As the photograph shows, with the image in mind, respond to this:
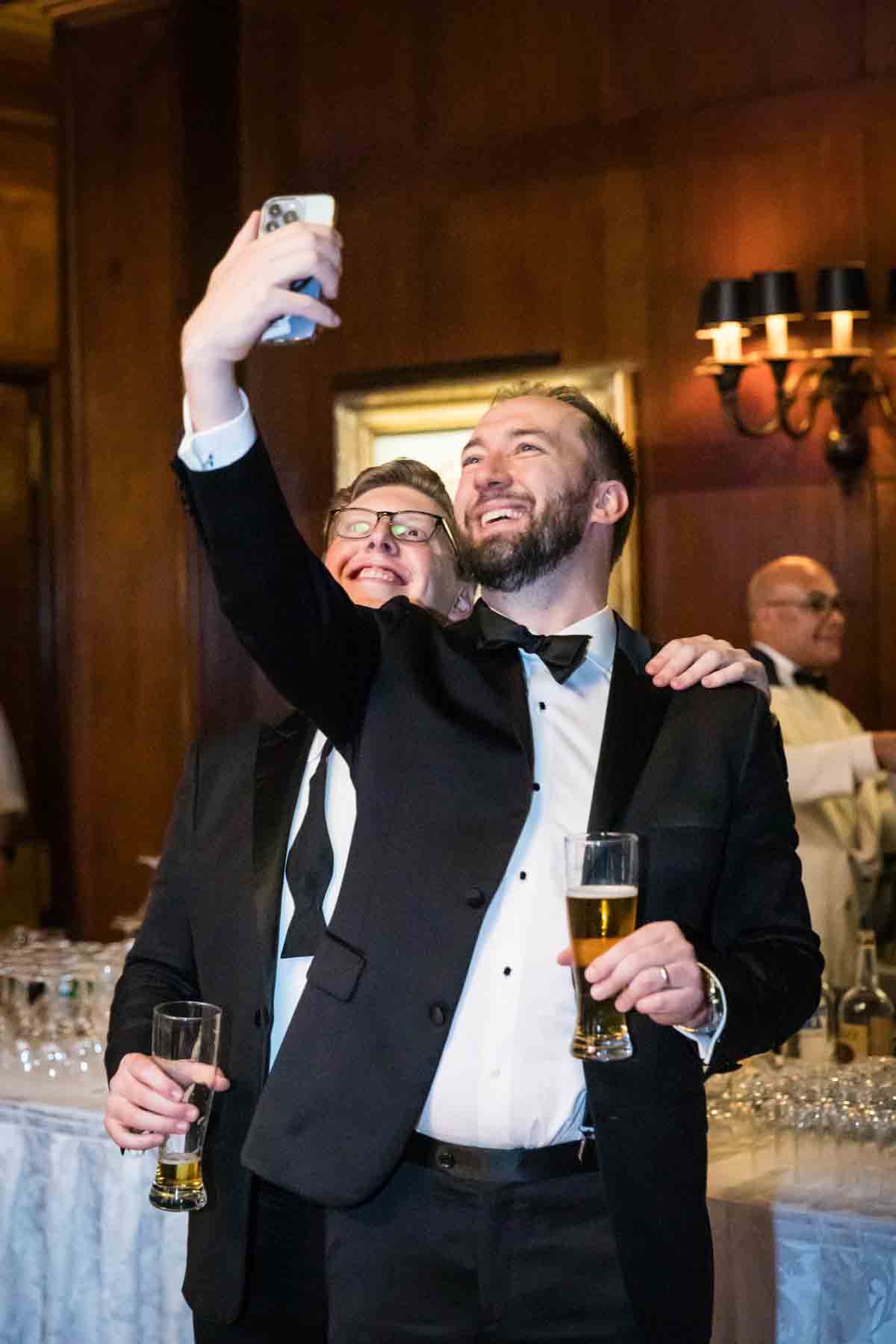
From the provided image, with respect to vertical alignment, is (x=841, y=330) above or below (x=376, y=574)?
above

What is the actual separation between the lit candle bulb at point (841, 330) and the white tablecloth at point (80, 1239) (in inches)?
116

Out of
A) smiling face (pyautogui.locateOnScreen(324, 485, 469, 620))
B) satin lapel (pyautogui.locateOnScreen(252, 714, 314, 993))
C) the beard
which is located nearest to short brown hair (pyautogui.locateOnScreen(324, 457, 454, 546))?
smiling face (pyautogui.locateOnScreen(324, 485, 469, 620))

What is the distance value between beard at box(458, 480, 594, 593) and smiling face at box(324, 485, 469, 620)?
1.90 ft

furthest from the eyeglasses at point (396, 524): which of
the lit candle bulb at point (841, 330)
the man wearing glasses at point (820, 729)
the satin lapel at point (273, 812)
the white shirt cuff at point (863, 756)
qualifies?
the lit candle bulb at point (841, 330)

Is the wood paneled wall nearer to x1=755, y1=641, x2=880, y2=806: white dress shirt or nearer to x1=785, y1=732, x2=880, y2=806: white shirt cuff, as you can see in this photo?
x1=755, y1=641, x2=880, y2=806: white dress shirt

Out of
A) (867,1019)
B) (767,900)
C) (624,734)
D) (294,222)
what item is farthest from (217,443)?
(867,1019)

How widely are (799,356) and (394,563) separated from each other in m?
2.63

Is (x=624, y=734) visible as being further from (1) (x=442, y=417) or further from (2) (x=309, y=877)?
(1) (x=442, y=417)

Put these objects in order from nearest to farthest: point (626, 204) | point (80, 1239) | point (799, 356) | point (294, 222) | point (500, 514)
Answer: point (294, 222), point (500, 514), point (80, 1239), point (799, 356), point (626, 204)

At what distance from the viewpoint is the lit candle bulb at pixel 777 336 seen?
196 inches

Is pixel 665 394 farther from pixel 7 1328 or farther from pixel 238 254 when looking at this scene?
pixel 238 254

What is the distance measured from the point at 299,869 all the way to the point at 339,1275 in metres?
0.50

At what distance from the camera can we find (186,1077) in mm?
2047

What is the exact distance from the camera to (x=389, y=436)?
5.80m
